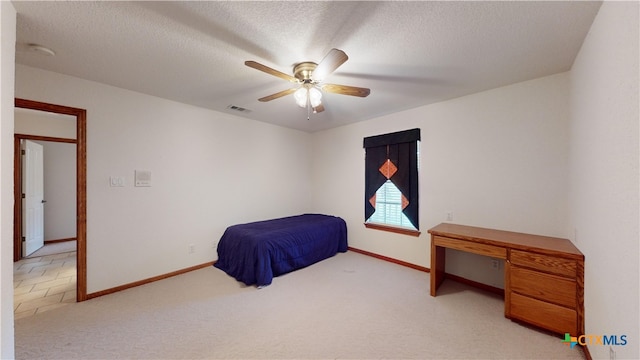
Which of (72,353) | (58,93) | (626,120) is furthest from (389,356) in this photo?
(58,93)

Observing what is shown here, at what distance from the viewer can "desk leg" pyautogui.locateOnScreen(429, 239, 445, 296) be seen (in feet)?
8.61

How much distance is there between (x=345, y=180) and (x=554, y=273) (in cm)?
302

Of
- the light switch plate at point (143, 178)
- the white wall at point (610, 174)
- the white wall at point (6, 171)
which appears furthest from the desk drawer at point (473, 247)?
the light switch plate at point (143, 178)

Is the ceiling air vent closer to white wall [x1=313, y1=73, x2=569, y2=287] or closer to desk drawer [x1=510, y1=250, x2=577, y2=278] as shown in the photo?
white wall [x1=313, y1=73, x2=569, y2=287]

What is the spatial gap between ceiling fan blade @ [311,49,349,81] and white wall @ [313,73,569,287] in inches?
→ 83.8

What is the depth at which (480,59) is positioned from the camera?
2088mm

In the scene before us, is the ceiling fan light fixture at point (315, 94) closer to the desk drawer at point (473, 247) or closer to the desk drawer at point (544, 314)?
the desk drawer at point (473, 247)

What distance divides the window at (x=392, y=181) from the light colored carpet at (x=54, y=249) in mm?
5727

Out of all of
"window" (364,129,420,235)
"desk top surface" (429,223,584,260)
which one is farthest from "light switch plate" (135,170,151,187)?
"desk top surface" (429,223,584,260)

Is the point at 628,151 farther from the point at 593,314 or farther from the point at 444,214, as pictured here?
the point at 444,214

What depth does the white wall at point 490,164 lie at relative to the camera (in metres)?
2.41

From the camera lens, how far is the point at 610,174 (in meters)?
1.35

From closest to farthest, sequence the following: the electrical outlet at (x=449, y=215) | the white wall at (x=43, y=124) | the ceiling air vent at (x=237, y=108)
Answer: the electrical outlet at (x=449, y=215) → the ceiling air vent at (x=237, y=108) → the white wall at (x=43, y=124)

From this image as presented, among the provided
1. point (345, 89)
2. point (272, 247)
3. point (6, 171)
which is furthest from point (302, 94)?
point (6, 171)
